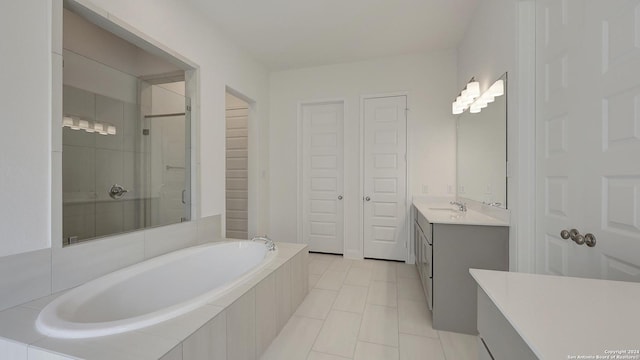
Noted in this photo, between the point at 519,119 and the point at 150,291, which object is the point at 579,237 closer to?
the point at 519,119

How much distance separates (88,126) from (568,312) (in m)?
2.56

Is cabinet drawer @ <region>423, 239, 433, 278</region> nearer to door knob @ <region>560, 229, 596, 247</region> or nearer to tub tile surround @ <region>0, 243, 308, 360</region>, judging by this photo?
door knob @ <region>560, 229, 596, 247</region>

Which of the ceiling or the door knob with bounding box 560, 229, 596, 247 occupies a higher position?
the ceiling

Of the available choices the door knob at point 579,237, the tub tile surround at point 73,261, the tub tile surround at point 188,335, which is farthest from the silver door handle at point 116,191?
the door knob at point 579,237

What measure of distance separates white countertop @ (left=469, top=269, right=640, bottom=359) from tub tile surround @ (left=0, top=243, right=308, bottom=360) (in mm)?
1116

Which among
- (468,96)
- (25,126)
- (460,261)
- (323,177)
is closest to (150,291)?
(25,126)

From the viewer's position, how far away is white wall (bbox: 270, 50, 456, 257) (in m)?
3.14

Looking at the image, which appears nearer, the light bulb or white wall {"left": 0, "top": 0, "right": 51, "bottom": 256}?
white wall {"left": 0, "top": 0, "right": 51, "bottom": 256}

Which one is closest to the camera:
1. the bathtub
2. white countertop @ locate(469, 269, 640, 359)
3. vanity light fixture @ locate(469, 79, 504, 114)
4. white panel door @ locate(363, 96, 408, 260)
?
white countertop @ locate(469, 269, 640, 359)

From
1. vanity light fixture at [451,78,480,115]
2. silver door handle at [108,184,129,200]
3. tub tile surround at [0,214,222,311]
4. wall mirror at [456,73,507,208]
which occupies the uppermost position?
vanity light fixture at [451,78,480,115]

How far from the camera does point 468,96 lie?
7.97ft

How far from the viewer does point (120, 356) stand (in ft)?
2.92

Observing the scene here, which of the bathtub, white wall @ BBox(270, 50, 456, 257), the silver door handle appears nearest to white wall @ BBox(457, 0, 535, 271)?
white wall @ BBox(270, 50, 456, 257)

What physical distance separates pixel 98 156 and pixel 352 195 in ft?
8.73
